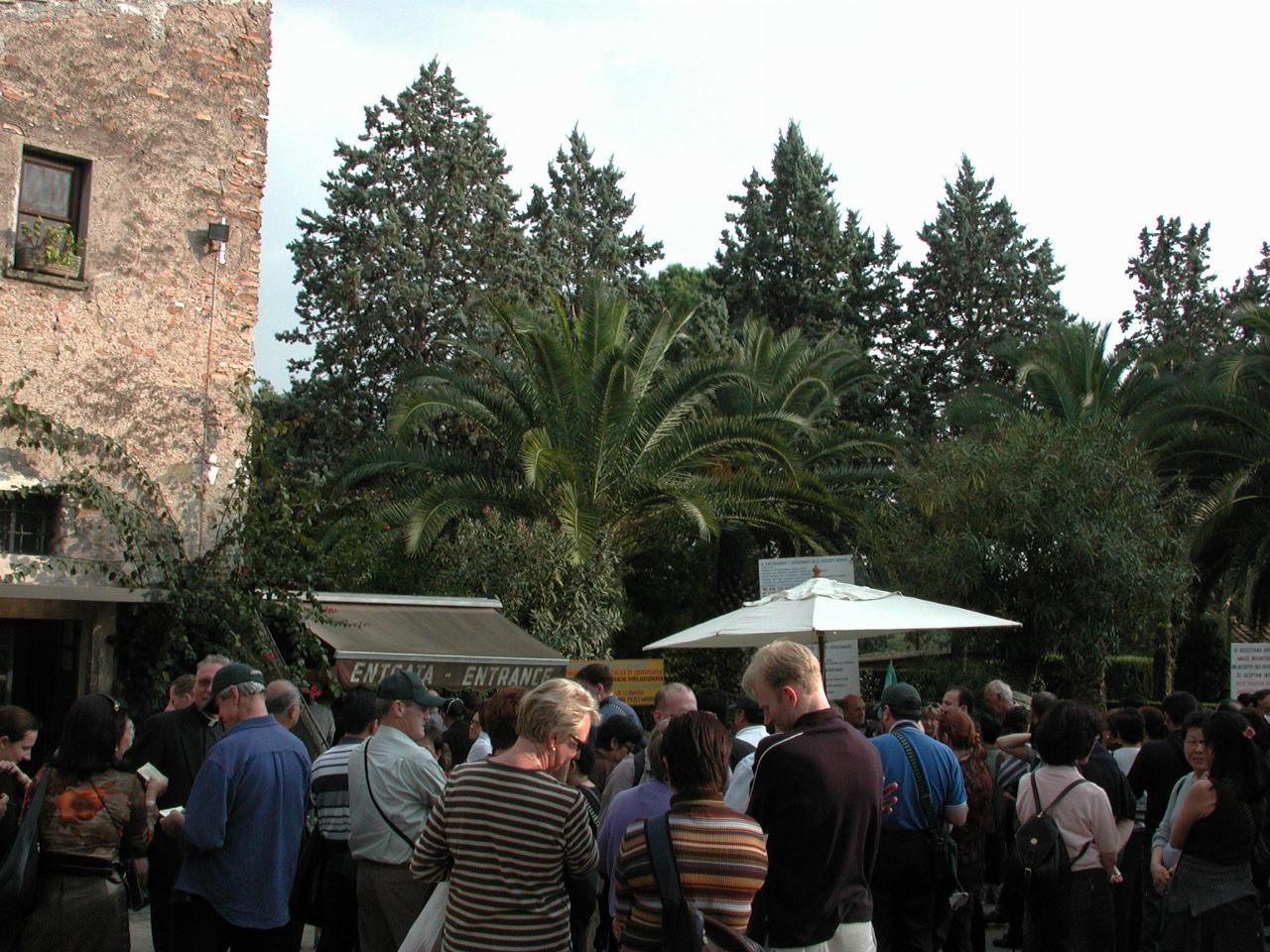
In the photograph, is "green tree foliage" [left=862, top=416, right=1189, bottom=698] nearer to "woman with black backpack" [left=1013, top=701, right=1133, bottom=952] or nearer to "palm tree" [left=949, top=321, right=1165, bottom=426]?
"palm tree" [left=949, top=321, right=1165, bottom=426]

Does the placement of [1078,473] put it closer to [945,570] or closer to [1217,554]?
[945,570]

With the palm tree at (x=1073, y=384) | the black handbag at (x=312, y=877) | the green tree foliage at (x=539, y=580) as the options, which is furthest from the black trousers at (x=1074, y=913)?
the palm tree at (x=1073, y=384)

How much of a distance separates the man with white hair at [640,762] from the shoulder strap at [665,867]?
2120 mm

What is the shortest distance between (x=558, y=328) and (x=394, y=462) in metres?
3.64

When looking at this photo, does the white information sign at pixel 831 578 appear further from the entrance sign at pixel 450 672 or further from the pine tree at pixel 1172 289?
the pine tree at pixel 1172 289

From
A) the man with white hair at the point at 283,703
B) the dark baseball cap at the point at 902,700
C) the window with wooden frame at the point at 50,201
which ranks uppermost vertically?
the window with wooden frame at the point at 50,201

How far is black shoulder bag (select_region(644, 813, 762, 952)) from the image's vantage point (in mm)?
4074

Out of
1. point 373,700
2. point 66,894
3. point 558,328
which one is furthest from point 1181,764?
point 558,328

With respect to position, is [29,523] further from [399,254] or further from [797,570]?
[399,254]

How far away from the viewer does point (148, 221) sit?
14414 millimetres

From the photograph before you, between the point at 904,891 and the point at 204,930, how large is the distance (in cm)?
332

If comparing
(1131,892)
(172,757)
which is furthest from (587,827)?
(1131,892)

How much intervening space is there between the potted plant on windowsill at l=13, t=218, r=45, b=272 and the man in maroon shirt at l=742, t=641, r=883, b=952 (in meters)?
11.3

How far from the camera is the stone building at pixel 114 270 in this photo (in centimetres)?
1356
